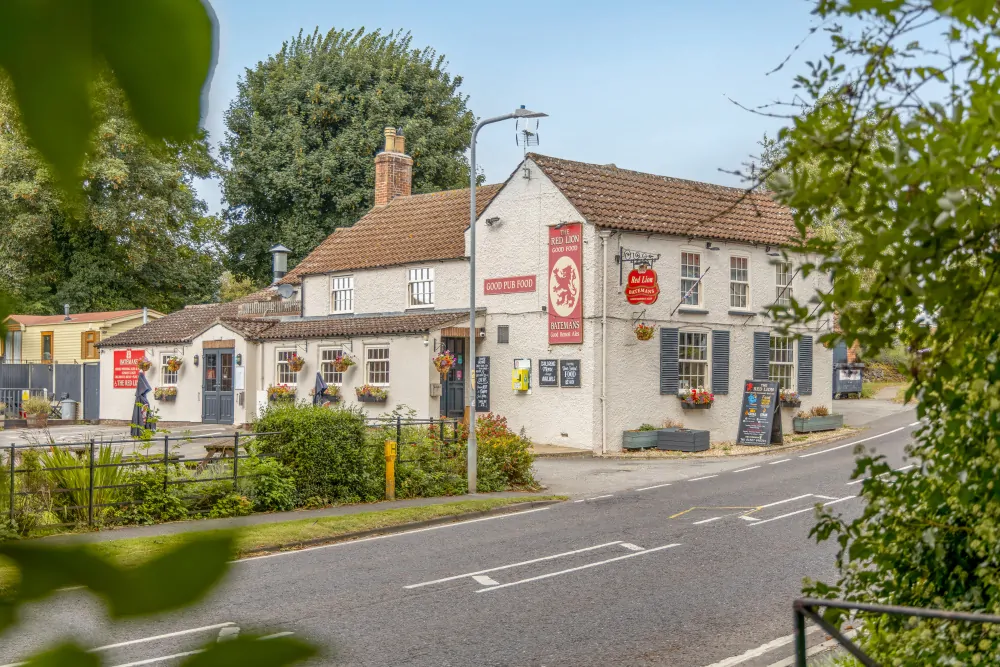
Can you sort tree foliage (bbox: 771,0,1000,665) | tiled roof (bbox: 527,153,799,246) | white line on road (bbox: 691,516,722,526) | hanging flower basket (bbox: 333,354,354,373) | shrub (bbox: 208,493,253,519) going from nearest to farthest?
shrub (bbox: 208,493,253,519)
tree foliage (bbox: 771,0,1000,665)
white line on road (bbox: 691,516,722,526)
tiled roof (bbox: 527,153,799,246)
hanging flower basket (bbox: 333,354,354,373)

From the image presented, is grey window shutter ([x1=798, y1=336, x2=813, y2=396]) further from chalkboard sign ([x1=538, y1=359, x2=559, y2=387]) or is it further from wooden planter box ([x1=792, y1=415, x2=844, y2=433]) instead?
chalkboard sign ([x1=538, y1=359, x2=559, y2=387])

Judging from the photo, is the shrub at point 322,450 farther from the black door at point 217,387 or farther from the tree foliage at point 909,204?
the black door at point 217,387

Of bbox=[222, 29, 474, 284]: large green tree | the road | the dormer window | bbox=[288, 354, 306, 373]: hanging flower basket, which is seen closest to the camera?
the road

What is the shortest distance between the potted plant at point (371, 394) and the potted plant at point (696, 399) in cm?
766

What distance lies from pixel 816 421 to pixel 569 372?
7688 millimetres

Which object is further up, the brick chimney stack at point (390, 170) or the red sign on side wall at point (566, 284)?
the brick chimney stack at point (390, 170)

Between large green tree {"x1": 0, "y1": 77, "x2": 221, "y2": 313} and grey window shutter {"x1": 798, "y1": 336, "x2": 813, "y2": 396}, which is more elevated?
large green tree {"x1": 0, "y1": 77, "x2": 221, "y2": 313}

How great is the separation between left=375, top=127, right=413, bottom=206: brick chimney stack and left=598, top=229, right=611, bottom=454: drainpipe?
11.5 metres

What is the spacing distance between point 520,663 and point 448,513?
729 centimetres

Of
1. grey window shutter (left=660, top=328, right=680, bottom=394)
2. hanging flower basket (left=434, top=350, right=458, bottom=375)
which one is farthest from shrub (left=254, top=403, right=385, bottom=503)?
grey window shutter (left=660, top=328, right=680, bottom=394)

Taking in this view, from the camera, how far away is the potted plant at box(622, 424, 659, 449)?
24.0 m

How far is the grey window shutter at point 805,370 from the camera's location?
2792 cm

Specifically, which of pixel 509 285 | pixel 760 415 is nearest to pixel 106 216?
pixel 509 285

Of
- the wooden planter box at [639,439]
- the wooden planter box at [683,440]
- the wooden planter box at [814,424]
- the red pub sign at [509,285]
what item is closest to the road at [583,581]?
the wooden planter box at [683,440]
